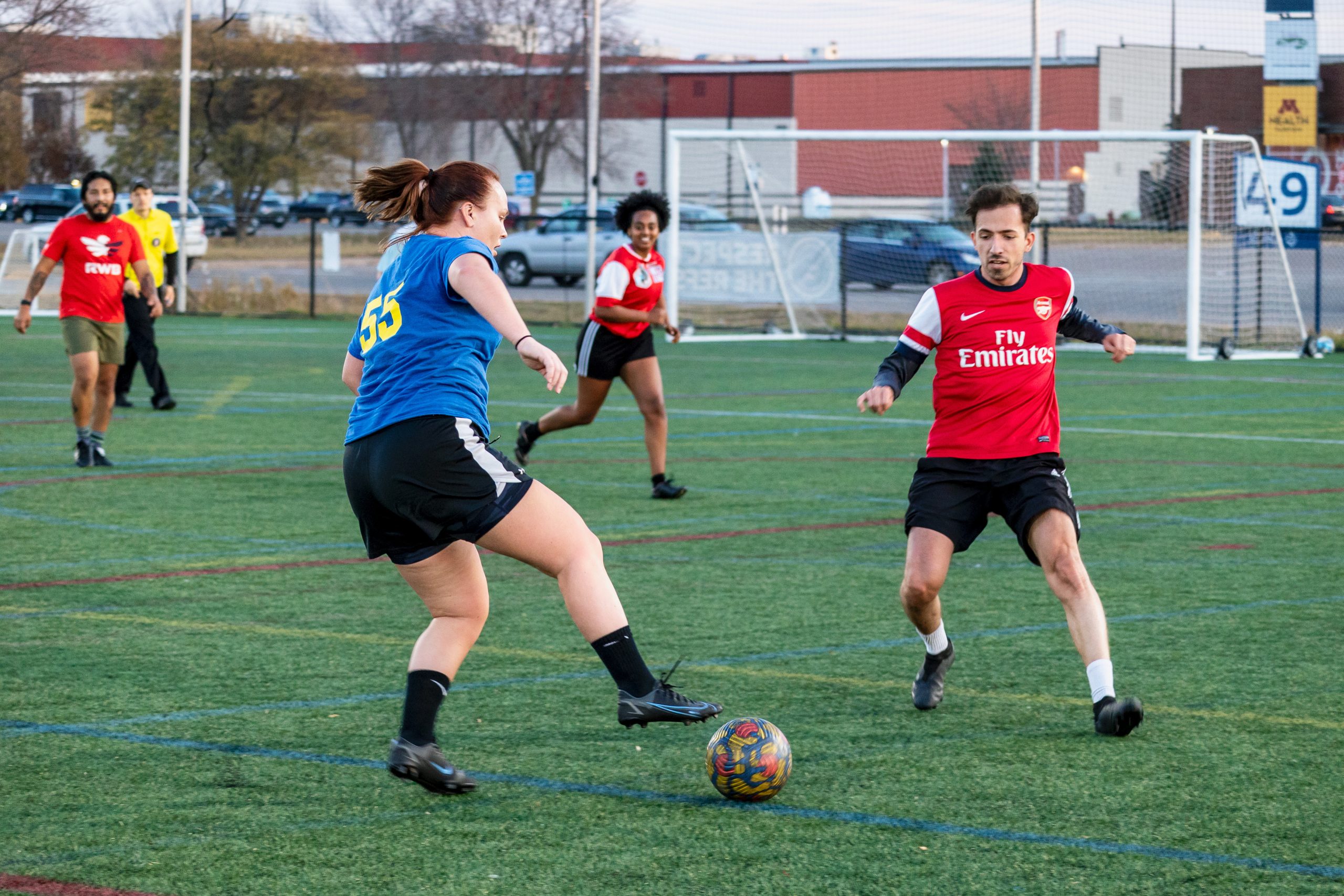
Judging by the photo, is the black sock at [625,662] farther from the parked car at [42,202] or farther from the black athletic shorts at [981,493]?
the parked car at [42,202]

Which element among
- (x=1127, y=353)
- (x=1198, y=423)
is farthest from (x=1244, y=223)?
(x=1127, y=353)

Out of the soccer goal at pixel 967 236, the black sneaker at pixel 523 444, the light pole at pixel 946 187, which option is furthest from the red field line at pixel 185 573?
the light pole at pixel 946 187

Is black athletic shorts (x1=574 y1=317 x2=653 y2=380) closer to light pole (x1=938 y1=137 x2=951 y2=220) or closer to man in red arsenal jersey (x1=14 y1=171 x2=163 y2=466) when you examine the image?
man in red arsenal jersey (x1=14 y1=171 x2=163 y2=466)

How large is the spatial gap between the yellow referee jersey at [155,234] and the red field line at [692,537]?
9865 millimetres

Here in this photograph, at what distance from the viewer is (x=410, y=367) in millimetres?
4500

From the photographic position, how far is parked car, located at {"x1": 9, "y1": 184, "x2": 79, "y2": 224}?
184ft

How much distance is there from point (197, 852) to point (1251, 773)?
2954 mm

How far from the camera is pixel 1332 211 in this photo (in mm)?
32281

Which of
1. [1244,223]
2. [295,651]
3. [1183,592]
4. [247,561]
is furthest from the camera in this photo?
[1244,223]

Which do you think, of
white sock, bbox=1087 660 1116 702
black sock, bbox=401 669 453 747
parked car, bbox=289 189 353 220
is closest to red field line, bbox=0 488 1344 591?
black sock, bbox=401 669 453 747

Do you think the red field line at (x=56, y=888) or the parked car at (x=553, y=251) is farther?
the parked car at (x=553, y=251)

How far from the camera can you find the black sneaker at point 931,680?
5625mm

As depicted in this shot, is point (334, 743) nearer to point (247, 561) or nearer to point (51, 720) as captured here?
point (51, 720)

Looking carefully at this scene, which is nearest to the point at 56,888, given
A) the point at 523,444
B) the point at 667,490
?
the point at 667,490
